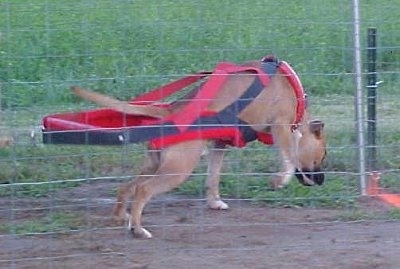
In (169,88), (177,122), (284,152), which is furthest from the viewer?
(284,152)

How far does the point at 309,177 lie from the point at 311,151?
24 centimetres

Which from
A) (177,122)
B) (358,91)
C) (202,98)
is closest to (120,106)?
(177,122)

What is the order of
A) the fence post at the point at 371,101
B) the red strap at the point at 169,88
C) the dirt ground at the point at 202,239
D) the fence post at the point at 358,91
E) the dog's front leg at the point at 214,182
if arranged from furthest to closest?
the fence post at the point at 371,101, the dog's front leg at the point at 214,182, the fence post at the point at 358,91, the red strap at the point at 169,88, the dirt ground at the point at 202,239

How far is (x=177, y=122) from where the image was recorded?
6.48m

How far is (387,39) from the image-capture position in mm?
9430

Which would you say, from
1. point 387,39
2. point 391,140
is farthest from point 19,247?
point 387,39

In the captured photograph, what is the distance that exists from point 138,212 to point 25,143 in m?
0.95

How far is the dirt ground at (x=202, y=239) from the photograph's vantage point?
236 inches

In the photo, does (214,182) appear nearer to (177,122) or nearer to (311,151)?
(311,151)

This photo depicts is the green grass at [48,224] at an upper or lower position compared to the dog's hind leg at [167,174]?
lower

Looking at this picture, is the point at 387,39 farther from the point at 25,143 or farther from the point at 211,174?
the point at 25,143

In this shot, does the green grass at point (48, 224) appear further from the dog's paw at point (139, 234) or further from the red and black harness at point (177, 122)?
the red and black harness at point (177, 122)

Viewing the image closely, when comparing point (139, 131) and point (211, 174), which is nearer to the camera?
point (139, 131)

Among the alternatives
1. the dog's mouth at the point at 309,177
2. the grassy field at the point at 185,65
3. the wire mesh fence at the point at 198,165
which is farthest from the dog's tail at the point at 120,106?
the dog's mouth at the point at 309,177
